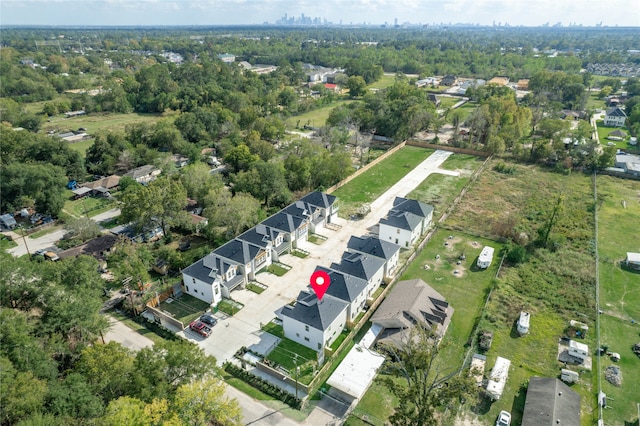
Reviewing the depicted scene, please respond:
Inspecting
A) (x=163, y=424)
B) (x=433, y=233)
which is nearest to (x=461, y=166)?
(x=433, y=233)

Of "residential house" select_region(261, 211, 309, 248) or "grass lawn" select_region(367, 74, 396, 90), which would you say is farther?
"grass lawn" select_region(367, 74, 396, 90)

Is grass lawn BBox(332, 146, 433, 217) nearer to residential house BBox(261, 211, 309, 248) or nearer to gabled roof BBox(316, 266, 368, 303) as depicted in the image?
residential house BBox(261, 211, 309, 248)

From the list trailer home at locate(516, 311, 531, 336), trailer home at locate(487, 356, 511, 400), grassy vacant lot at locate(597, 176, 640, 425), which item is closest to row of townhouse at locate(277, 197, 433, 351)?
trailer home at locate(487, 356, 511, 400)

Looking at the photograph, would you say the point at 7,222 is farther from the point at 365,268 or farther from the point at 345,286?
the point at 365,268

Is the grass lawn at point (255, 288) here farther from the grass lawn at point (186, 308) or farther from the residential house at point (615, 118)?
the residential house at point (615, 118)

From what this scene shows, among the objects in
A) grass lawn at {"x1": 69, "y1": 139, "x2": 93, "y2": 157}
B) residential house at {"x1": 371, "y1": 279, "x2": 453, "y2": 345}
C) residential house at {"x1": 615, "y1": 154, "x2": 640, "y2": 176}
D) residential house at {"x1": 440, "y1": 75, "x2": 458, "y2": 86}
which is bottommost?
grass lawn at {"x1": 69, "y1": 139, "x2": 93, "y2": 157}

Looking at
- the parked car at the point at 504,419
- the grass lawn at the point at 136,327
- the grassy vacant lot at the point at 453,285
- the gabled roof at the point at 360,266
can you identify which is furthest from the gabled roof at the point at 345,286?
the grass lawn at the point at 136,327
